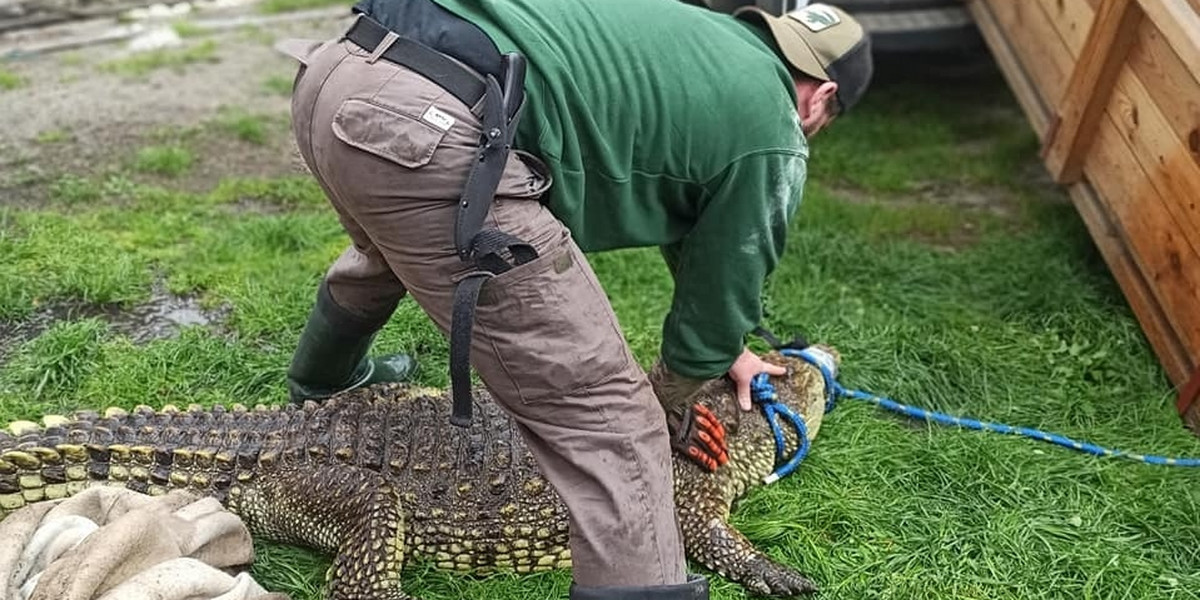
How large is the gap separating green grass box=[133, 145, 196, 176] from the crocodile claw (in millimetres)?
3773

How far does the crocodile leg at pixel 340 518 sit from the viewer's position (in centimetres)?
308

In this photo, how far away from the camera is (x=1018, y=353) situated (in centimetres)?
442

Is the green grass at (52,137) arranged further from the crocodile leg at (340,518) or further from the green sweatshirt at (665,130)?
the green sweatshirt at (665,130)

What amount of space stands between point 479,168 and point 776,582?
171cm

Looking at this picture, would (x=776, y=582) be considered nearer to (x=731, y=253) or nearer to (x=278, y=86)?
(x=731, y=253)

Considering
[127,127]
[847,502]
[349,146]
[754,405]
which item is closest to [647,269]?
[754,405]

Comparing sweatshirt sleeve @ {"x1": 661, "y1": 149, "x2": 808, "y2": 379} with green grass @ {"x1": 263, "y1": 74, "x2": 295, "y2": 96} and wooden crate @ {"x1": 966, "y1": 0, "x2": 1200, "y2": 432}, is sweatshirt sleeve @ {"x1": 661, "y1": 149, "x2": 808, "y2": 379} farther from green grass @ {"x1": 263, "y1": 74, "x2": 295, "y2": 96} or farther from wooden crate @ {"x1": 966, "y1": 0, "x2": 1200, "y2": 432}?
green grass @ {"x1": 263, "y1": 74, "x2": 295, "y2": 96}

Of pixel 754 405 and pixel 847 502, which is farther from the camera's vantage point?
pixel 754 405

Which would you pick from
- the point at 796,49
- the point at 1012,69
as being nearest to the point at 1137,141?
the point at 1012,69

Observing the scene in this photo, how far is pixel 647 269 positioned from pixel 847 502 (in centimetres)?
163

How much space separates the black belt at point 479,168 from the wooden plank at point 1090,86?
3005 mm

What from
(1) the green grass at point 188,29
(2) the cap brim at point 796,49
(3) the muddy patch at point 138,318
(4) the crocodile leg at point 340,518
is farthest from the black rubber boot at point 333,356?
(1) the green grass at point 188,29

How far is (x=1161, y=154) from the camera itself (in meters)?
4.09

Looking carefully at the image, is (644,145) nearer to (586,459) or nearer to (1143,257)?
(586,459)
